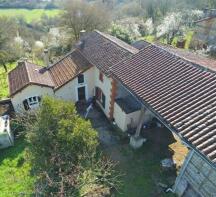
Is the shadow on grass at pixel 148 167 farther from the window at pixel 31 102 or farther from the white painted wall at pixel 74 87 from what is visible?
the window at pixel 31 102

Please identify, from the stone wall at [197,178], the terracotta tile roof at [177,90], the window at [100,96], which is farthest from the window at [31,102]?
the stone wall at [197,178]

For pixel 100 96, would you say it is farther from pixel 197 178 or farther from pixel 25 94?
pixel 197 178

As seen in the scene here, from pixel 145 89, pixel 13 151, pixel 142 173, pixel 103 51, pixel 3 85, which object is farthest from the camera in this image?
pixel 3 85

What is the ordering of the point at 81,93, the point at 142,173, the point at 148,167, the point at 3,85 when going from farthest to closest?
the point at 3,85, the point at 81,93, the point at 148,167, the point at 142,173

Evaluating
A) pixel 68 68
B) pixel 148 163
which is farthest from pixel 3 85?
pixel 148 163

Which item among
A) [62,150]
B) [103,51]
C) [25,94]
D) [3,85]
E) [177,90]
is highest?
[177,90]

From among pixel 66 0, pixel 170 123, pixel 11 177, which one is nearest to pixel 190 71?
pixel 170 123

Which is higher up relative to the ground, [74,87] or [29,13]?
[74,87]

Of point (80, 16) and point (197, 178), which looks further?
point (80, 16)
